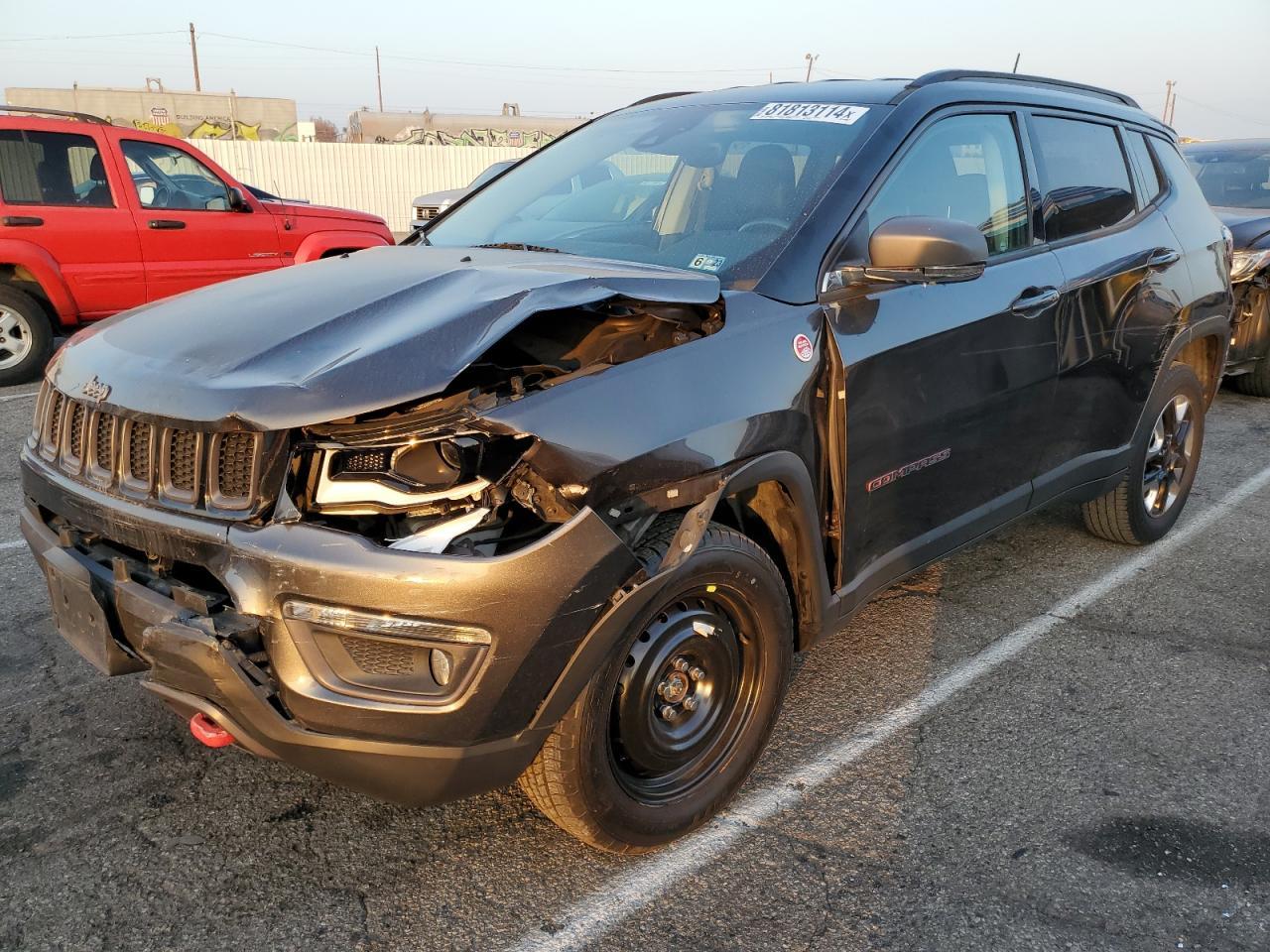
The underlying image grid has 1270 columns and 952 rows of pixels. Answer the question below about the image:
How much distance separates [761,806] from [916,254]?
1.54m

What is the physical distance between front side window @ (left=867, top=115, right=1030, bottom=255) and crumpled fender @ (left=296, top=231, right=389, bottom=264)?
23.7ft

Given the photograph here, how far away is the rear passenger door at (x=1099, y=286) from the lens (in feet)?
12.8

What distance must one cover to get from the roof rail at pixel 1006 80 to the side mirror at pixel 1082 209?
1.54 ft

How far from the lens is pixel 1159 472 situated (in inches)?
194

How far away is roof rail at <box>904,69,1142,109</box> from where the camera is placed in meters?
3.51

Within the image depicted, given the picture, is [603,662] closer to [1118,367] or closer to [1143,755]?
[1143,755]

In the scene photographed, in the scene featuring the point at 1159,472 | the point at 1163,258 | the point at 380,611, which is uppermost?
the point at 1163,258

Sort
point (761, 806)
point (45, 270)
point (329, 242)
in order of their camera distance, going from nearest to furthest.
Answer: point (761, 806), point (45, 270), point (329, 242)

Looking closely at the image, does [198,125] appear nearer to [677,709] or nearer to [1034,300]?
[1034,300]

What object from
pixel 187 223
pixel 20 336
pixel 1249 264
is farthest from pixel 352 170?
pixel 1249 264

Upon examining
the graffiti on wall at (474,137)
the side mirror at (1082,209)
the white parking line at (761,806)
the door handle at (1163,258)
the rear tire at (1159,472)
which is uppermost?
the graffiti on wall at (474,137)

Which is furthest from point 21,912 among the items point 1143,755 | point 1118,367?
point 1118,367

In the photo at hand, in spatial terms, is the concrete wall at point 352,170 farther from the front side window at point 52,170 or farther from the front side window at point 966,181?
the front side window at point 966,181

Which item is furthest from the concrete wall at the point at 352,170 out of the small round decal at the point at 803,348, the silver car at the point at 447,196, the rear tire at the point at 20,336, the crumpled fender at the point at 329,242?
the small round decal at the point at 803,348
